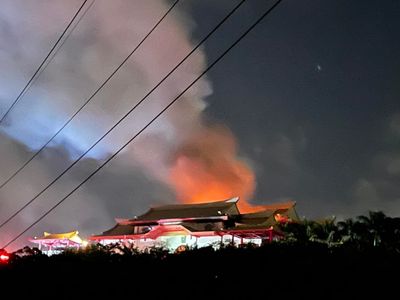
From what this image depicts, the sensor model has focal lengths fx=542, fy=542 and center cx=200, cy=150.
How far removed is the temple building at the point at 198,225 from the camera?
33.6m

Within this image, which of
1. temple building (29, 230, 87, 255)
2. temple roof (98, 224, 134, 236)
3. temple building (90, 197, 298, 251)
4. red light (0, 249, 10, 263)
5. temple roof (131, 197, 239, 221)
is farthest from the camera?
temple building (29, 230, 87, 255)

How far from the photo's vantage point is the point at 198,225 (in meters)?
38.5

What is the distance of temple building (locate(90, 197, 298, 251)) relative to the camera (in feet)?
110

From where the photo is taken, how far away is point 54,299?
400 inches

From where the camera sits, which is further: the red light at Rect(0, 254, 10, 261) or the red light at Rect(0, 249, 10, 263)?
the red light at Rect(0, 254, 10, 261)

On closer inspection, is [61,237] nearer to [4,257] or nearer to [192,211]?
[192,211]

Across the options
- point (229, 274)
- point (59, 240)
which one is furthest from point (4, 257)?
point (59, 240)

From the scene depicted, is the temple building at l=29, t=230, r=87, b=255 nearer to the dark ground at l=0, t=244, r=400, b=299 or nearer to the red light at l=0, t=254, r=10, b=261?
the red light at l=0, t=254, r=10, b=261

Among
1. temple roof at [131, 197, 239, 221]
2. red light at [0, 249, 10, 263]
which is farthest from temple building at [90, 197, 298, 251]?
red light at [0, 249, 10, 263]

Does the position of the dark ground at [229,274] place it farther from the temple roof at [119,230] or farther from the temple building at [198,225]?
the temple roof at [119,230]

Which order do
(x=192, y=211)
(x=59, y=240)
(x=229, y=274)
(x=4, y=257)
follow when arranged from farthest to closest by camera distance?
(x=59, y=240), (x=192, y=211), (x=4, y=257), (x=229, y=274)

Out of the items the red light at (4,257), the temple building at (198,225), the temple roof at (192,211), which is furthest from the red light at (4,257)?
the temple roof at (192,211)

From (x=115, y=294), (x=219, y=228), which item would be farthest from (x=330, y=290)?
(x=219, y=228)

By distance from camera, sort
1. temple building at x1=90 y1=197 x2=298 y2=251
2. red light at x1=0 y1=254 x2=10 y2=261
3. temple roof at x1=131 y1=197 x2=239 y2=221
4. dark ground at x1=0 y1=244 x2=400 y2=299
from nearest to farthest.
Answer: dark ground at x1=0 y1=244 x2=400 y2=299 < red light at x1=0 y1=254 x2=10 y2=261 < temple building at x1=90 y1=197 x2=298 y2=251 < temple roof at x1=131 y1=197 x2=239 y2=221
